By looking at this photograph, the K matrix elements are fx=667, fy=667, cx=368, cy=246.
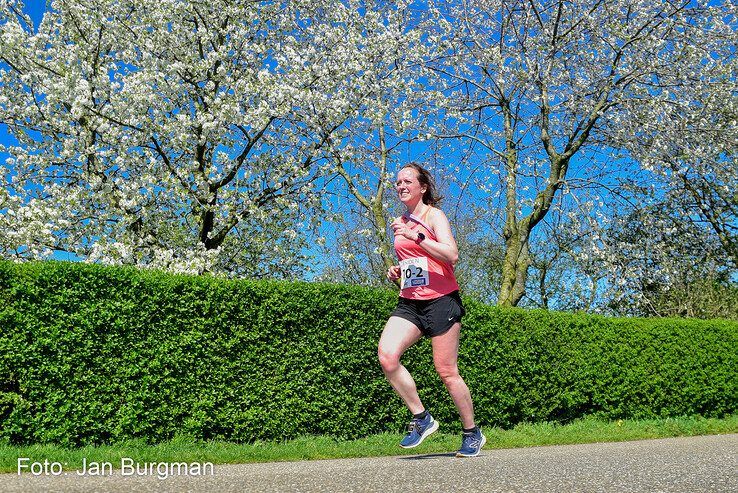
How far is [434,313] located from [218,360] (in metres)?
3.23

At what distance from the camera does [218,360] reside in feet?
24.7

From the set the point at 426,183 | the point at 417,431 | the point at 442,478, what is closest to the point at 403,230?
the point at 426,183

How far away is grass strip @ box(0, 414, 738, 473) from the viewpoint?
5821 mm

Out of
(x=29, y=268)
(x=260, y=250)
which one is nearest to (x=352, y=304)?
(x=29, y=268)

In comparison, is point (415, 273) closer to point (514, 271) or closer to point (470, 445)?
point (470, 445)

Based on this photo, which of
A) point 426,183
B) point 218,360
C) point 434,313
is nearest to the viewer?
point 434,313

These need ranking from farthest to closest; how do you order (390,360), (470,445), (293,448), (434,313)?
1. (293,448)
2. (470,445)
3. (434,313)
4. (390,360)

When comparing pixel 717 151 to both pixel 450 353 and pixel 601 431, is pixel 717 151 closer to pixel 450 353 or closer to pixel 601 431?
pixel 601 431

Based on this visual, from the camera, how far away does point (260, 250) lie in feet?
43.7

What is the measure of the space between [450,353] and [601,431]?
5664 millimetres

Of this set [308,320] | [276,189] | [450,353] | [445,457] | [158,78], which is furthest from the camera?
[276,189]

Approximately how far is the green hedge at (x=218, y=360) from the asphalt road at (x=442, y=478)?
1.69m

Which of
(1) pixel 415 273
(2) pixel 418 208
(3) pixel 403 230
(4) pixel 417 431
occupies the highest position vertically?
(2) pixel 418 208

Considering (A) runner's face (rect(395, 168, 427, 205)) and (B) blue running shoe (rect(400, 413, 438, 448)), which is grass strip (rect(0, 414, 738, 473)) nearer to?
(B) blue running shoe (rect(400, 413, 438, 448))
